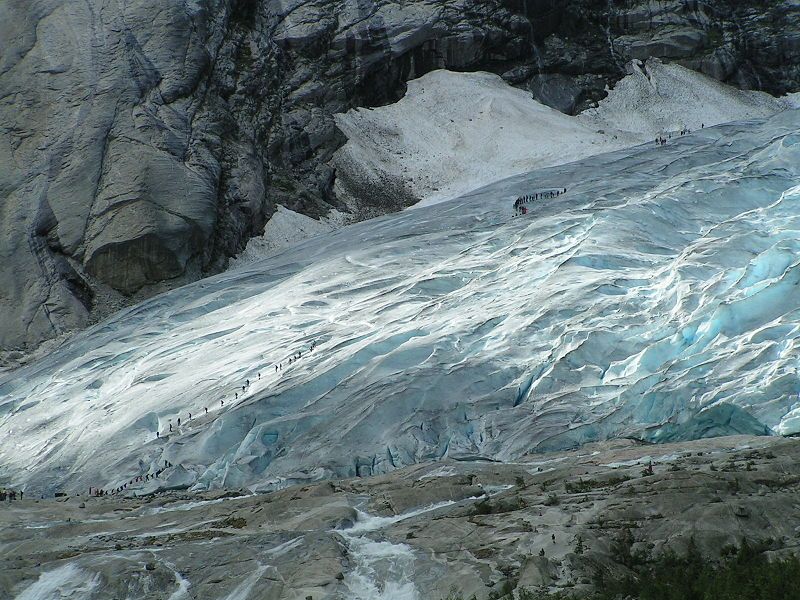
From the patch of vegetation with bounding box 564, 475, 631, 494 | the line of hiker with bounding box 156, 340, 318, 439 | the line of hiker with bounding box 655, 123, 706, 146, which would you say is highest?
the patch of vegetation with bounding box 564, 475, 631, 494

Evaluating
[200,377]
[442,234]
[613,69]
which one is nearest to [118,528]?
[200,377]

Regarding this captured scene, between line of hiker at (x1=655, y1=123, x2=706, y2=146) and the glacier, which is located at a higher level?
the glacier

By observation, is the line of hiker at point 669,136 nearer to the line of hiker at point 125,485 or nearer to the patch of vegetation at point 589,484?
the line of hiker at point 125,485

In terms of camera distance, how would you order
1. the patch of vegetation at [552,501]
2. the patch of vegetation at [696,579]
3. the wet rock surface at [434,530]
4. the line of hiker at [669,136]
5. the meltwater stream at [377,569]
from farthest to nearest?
the line of hiker at [669,136] → the patch of vegetation at [552,501] → the meltwater stream at [377,569] → the wet rock surface at [434,530] → the patch of vegetation at [696,579]

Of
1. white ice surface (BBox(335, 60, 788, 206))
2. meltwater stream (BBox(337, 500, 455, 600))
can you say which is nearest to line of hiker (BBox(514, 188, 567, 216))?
white ice surface (BBox(335, 60, 788, 206))

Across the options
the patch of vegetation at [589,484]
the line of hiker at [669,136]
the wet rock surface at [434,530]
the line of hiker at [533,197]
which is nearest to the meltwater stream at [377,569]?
the wet rock surface at [434,530]

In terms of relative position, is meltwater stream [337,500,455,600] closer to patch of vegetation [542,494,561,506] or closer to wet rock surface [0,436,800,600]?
wet rock surface [0,436,800,600]

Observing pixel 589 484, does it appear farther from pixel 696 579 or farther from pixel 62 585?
pixel 62 585
